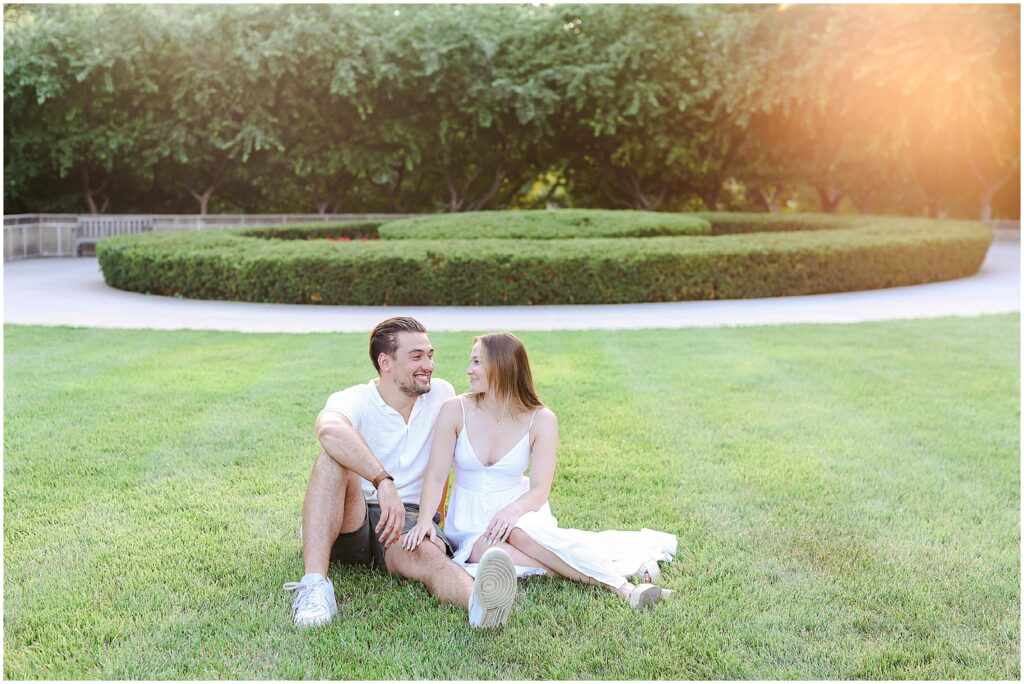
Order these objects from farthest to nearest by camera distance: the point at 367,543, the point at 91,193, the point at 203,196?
1. the point at 203,196
2. the point at 91,193
3. the point at 367,543

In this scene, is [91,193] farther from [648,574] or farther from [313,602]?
[648,574]

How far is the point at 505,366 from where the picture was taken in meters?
3.89

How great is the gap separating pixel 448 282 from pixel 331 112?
51.5 feet

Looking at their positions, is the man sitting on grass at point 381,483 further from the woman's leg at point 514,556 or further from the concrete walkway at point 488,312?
the concrete walkway at point 488,312

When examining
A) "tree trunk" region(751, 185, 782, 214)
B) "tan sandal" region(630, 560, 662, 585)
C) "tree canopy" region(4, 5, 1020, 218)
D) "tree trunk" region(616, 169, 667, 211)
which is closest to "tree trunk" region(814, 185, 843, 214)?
"tree canopy" region(4, 5, 1020, 218)

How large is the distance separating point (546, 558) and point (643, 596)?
428 millimetres

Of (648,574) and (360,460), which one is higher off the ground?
(360,460)

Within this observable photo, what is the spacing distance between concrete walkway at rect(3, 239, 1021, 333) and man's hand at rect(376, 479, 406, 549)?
21.6 ft

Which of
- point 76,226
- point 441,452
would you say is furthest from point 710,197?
point 441,452

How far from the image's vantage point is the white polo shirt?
4.04 metres

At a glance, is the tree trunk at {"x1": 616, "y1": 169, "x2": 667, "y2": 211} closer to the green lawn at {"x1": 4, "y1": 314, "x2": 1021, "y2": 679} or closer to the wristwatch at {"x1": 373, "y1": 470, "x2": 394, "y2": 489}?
the green lawn at {"x1": 4, "y1": 314, "x2": 1021, "y2": 679}

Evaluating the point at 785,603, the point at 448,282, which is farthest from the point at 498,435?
the point at 448,282

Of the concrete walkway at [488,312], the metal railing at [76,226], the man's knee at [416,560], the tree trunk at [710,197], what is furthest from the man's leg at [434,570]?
the tree trunk at [710,197]

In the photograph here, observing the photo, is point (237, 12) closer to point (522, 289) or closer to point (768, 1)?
point (768, 1)
